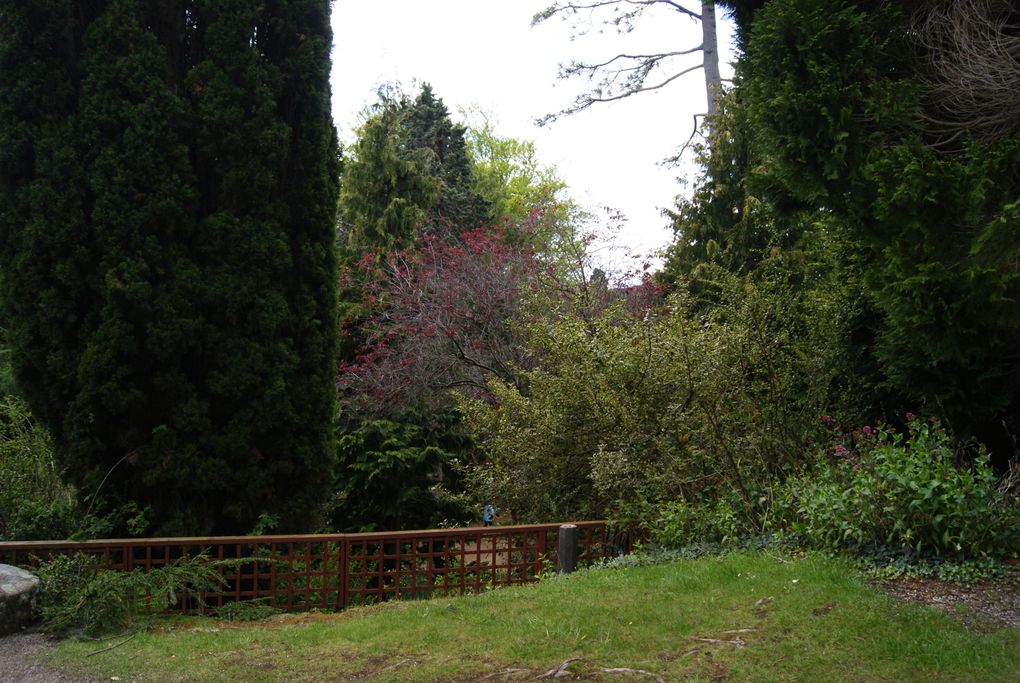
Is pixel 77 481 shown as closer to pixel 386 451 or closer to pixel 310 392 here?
pixel 310 392

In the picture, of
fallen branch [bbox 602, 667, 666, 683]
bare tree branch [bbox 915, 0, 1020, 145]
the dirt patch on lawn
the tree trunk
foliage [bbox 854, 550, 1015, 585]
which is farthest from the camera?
the tree trunk

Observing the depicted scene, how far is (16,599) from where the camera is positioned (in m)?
5.69

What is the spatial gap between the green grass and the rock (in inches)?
21.9

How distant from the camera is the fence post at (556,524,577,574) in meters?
6.89

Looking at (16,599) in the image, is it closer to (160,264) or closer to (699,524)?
(160,264)

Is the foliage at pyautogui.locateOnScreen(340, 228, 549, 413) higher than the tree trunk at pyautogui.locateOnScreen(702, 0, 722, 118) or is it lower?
lower

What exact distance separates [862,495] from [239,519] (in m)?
5.19

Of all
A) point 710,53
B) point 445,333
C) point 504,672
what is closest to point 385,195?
point 445,333

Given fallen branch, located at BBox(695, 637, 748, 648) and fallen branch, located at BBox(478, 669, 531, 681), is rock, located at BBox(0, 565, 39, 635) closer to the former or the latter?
fallen branch, located at BBox(478, 669, 531, 681)

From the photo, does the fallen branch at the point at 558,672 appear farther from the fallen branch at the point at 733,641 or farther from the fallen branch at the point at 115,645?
the fallen branch at the point at 115,645

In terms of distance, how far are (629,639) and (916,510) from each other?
7.00ft

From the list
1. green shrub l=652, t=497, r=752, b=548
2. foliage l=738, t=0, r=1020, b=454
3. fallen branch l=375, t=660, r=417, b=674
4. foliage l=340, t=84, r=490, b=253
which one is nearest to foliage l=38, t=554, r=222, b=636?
fallen branch l=375, t=660, r=417, b=674

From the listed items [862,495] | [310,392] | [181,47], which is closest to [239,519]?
[310,392]

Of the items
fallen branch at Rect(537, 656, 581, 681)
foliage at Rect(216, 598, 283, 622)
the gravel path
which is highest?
fallen branch at Rect(537, 656, 581, 681)
